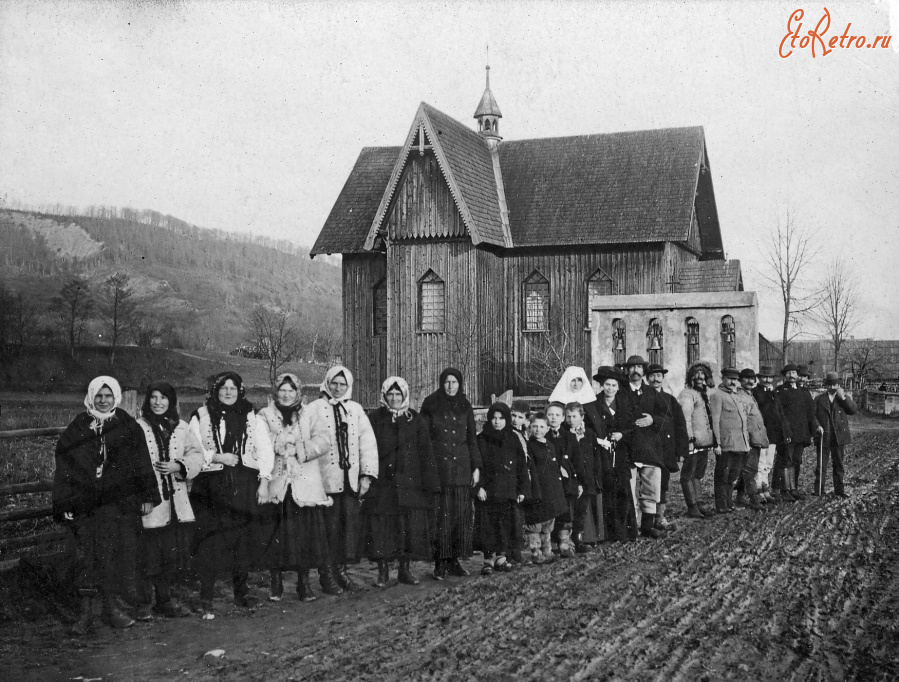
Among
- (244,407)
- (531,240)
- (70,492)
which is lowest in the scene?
(70,492)

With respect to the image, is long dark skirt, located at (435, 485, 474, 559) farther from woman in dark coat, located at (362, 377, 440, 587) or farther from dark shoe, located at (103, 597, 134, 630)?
dark shoe, located at (103, 597, 134, 630)

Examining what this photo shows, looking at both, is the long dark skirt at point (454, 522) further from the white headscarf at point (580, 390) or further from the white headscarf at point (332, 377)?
the white headscarf at point (580, 390)

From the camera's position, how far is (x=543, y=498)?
9.84m

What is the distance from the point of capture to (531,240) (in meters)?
26.9

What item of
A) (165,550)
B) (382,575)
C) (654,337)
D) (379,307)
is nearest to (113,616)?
(165,550)

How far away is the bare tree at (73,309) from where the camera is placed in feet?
56.6

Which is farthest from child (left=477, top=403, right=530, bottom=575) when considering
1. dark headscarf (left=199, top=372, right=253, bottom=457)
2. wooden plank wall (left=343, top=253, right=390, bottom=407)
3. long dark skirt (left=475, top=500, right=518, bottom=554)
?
wooden plank wall (left=343, top=253, right=390, bottom=407)

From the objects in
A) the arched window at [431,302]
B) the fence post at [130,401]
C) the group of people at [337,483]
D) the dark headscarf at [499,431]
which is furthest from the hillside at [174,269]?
the dark headscarf at [499,431]

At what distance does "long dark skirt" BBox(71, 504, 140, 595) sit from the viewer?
7.19 metres

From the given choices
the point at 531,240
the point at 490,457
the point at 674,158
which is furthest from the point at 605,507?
the point at 674,158

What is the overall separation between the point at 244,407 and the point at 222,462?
53 centimetres

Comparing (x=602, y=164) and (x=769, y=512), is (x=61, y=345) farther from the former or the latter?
(x=602, y=164)

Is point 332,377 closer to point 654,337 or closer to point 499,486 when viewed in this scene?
point 499,486

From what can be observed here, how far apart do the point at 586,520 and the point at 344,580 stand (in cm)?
332
